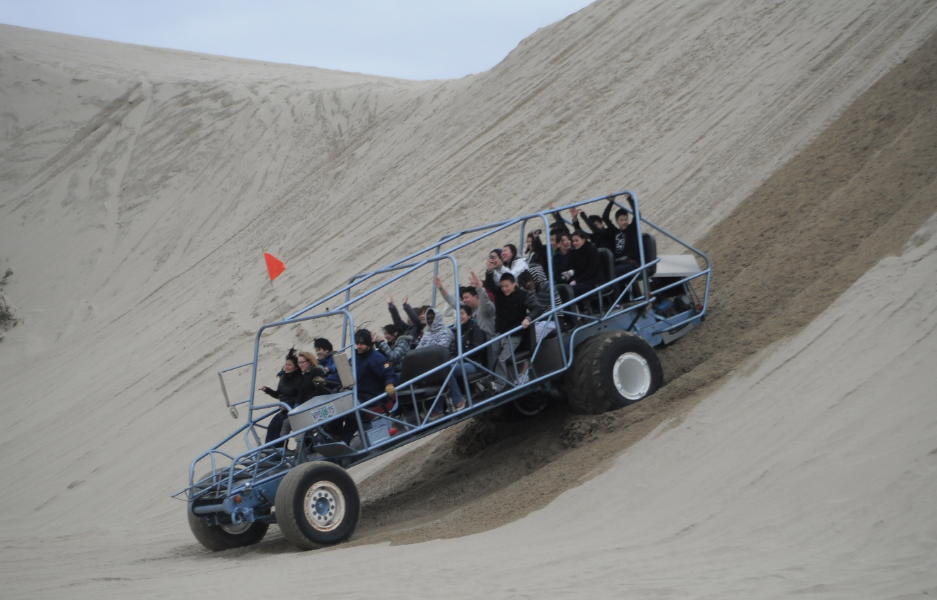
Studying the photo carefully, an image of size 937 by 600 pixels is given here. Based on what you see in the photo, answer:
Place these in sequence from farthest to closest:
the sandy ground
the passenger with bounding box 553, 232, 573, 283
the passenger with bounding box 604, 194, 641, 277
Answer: the passenger with bounding box 604, 194, 641, 277
the passenger with bounding box 553, 232, 573, 283
the sandy ground

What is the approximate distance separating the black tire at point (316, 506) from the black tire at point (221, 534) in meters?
1.22

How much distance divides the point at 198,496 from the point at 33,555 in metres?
2.46

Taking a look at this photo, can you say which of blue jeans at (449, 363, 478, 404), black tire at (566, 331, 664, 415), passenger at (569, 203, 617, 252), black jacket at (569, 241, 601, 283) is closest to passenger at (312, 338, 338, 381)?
blue jeans at (449, 363, 478, 404)

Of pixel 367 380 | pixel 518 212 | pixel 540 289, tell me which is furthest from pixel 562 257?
pixel 518 212

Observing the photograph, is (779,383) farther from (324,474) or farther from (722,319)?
(324,474)

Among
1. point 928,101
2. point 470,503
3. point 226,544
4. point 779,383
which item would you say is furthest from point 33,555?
point 928,101

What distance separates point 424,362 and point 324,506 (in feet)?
5.34

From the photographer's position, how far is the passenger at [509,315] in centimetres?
882

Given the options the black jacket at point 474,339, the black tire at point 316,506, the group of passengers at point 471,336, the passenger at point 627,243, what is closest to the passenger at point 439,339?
the group of passengers at point 471,336

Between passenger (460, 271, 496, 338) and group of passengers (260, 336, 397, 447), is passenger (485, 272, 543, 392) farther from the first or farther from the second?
group of passengers (260, 336, 397, 447)

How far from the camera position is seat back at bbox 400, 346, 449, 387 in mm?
8430

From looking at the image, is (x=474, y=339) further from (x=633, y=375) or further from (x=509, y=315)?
(x=633, y=375)

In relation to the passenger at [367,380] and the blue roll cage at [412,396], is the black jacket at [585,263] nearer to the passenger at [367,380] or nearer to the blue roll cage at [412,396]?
the blue roll cage at [412,396]

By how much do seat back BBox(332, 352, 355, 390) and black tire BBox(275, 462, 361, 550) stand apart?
2.52ft
